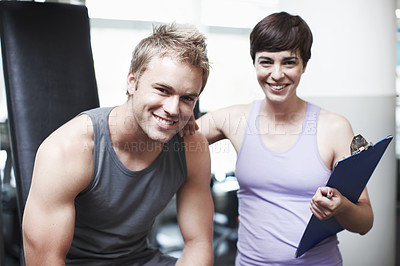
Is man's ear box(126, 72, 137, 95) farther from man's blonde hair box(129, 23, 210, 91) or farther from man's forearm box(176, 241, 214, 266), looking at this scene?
man's forearm box(176, 241, 214, 266)

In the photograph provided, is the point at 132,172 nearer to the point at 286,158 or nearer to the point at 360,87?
the point at 286,158

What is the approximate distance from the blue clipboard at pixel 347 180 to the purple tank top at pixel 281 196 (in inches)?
2.4

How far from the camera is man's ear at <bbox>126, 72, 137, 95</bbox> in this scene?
1.11 m

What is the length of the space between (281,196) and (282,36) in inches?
20.4

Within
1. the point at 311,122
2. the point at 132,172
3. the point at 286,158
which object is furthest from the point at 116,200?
the point at 311,122

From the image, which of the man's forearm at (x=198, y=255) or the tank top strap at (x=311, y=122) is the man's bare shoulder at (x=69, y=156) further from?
the tank top strap at (x=311, y=122)

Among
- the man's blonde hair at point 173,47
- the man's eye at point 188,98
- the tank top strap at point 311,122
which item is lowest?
the tank top strap at point 311,122

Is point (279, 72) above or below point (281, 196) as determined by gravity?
above

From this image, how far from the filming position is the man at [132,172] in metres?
1.00

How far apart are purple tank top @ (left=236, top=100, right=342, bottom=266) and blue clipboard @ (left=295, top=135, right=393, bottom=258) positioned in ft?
0.20

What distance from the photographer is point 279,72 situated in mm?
1224

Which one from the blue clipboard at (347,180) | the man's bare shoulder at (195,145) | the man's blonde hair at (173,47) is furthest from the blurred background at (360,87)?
the blue clipboard at (347,180)

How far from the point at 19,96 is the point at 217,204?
2105 mm

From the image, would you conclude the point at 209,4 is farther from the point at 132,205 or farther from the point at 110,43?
the point at 132,205
